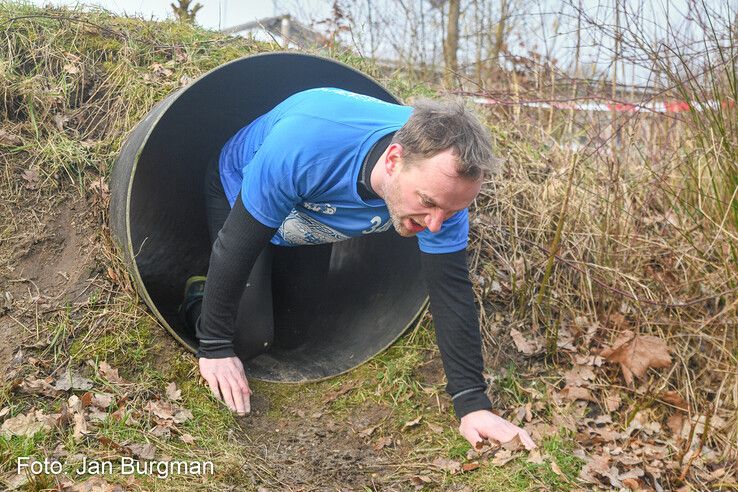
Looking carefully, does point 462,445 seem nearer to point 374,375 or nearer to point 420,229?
point 374,375

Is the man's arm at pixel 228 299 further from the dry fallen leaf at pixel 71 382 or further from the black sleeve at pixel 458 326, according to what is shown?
the black sleeve at pixel 458 326

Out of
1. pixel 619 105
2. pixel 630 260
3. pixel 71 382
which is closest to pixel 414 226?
pixel 71 382

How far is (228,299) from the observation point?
10.8ft

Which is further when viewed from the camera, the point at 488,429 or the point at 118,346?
A: the point at 118,346

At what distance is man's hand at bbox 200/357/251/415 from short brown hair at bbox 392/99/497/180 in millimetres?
1328

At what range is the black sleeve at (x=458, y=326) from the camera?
11.1ft

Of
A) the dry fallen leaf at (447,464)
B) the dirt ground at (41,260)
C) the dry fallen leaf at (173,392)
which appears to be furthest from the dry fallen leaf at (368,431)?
the dirt ground at (41,260)

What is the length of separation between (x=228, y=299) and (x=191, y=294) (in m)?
1.02

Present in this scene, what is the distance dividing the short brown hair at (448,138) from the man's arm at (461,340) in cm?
62

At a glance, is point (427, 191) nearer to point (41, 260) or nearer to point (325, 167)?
point (325, 167)

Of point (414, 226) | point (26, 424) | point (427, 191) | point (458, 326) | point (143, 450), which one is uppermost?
point (427, 191)

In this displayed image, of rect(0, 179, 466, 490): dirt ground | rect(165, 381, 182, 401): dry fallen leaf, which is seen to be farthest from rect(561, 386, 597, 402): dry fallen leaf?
rect(165, 381, 182, 401): dry fallen leaf

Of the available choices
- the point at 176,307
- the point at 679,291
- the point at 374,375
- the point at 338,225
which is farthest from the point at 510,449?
the point at 176,307

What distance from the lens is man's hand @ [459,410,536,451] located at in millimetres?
3328
